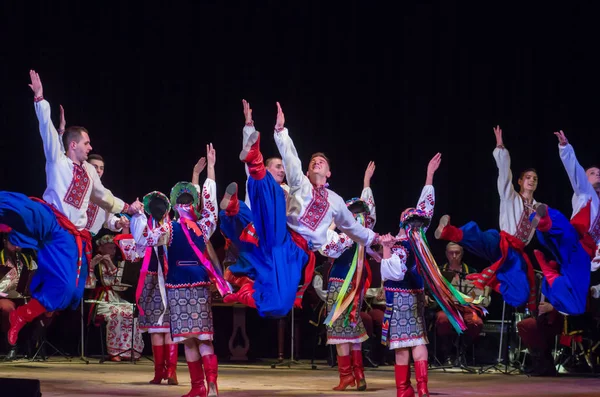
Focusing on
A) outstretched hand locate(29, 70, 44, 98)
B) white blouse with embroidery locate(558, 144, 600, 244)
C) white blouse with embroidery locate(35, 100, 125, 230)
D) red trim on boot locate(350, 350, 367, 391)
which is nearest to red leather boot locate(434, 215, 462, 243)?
red trim on boot locate(350, 350, 367, 391)

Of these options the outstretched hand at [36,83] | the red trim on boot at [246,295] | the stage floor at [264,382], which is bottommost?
the stage floor at [264,382]

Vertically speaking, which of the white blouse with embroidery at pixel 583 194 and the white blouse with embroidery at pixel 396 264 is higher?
the white blouse with embroidery at pixel 583 194

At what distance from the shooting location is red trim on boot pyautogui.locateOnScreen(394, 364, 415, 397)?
18.3 ft

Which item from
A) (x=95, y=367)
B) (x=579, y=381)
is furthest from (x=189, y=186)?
(x=579, y=381)

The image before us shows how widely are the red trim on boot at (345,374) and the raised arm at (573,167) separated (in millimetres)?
2358

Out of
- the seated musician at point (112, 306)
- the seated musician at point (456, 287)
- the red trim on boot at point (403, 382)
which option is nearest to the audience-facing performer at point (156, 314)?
the red trim on boot at point (403, 382)

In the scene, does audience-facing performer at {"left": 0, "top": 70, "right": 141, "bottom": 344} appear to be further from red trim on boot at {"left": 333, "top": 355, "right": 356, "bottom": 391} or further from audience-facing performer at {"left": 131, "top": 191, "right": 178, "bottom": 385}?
red trim on boot at {"left": 333, "top": 355, "right": 356, "bottom": 391}

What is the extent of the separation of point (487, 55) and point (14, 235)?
16.8 ft

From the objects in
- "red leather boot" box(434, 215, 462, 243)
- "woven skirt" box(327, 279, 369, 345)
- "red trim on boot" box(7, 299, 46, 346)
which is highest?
"red leather boot" box(434, 215, 462, 243)

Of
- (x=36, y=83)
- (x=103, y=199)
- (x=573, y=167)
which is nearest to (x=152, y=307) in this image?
(x=103, y=199)

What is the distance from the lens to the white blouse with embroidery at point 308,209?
18.3 feet

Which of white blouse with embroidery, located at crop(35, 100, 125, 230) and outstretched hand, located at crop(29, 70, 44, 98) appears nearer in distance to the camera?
outstretched hand, located at crop(29, 70, 44, 98)

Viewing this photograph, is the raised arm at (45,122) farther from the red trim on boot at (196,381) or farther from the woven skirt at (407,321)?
the woven skirt at (407,321)

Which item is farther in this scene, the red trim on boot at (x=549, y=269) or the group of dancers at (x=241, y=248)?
the red trim on boot at (x=549, y=269)
